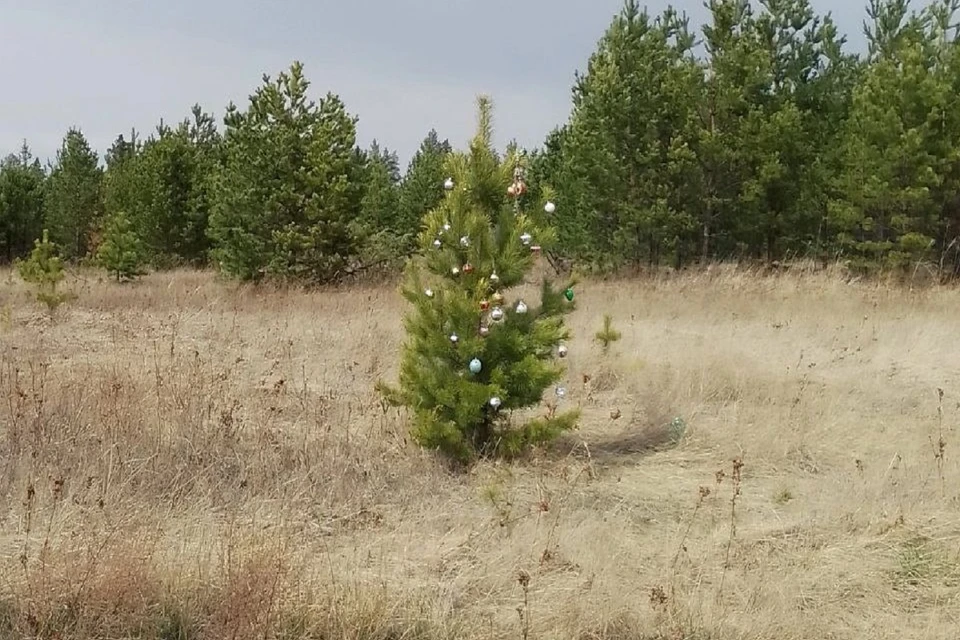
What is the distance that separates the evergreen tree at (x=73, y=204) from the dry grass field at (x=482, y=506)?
22.5 meters

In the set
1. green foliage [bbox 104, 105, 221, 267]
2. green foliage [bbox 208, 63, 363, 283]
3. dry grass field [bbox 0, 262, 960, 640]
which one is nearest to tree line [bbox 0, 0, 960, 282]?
green foliage [bbox 208, 63, 363, 283]

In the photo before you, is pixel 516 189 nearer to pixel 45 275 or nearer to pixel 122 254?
pixel 45 275

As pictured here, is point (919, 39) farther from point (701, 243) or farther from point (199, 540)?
point (199, 540)

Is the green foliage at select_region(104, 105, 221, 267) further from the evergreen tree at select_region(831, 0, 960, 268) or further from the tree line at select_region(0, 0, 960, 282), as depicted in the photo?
the evergreen tree at select_region(831, 0, 960, 268)

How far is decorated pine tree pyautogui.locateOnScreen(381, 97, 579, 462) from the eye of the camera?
483 centimetres

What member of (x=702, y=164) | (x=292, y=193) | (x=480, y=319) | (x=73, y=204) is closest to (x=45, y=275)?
(x=292, y=193)

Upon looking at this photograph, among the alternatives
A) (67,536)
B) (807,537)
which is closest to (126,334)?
(67,536)

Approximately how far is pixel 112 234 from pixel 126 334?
1119 centimetres

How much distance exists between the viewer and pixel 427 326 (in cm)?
494

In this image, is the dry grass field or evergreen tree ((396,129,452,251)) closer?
the dry grass field

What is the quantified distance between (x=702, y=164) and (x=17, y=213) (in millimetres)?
24705

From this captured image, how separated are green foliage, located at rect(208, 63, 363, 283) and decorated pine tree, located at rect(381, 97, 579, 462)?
36.2 ft

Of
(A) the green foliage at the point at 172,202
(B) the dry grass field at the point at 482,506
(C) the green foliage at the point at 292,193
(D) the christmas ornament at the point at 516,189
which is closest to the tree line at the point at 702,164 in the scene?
(C) the green foliage at the point at 292,193

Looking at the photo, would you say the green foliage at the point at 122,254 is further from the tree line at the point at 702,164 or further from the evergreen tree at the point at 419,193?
the evergreen tree at the point at 419,193
